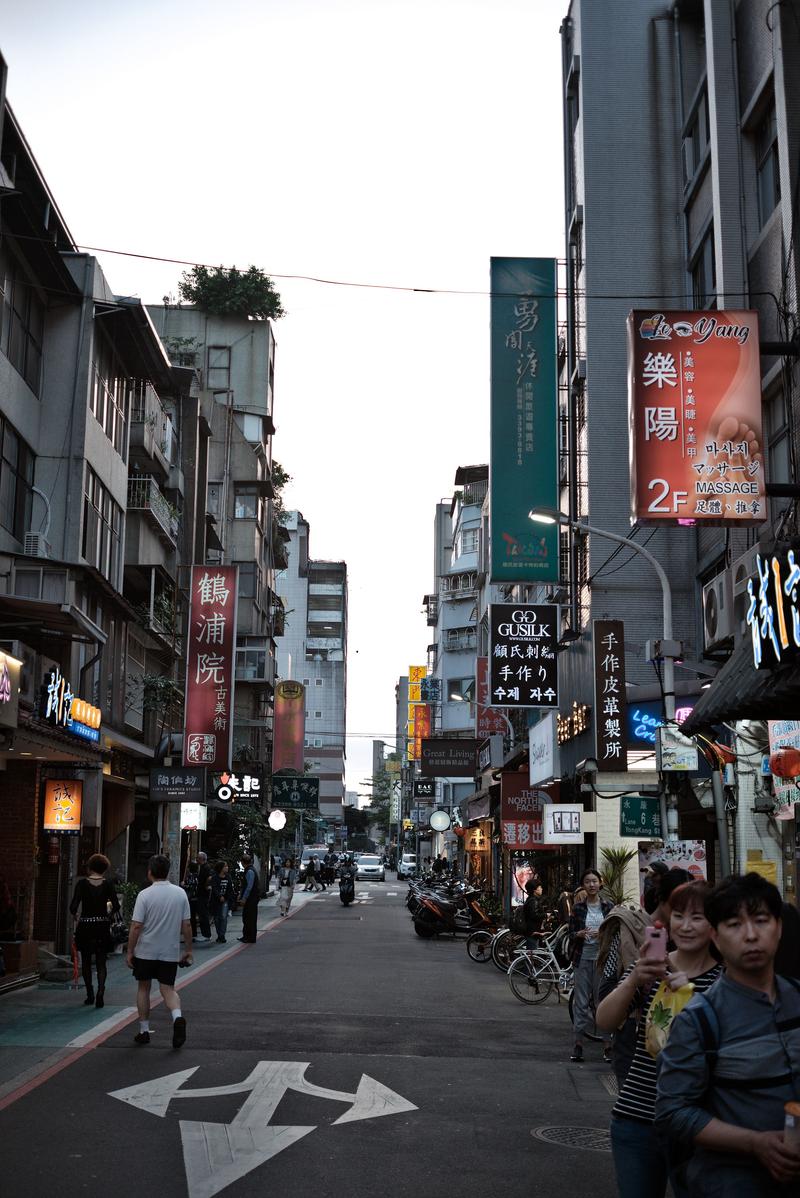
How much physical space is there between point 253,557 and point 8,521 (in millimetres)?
33396

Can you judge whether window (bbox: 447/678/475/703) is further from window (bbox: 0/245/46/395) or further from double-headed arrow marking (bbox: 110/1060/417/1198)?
double-headed arrow marking (bbox: 110/1060/417/1198)

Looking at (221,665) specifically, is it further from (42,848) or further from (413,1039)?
(413,1039)

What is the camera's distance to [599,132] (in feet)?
99.6

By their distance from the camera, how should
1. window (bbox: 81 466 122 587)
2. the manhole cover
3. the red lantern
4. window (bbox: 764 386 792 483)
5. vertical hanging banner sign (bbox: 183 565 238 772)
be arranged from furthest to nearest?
vertical hanging banner sign (bbox: 183 565 238 772) < window (bbox: 81 466 122 587) < window (bbox: 764 386 792 483) < the red lantern < the manhole cover

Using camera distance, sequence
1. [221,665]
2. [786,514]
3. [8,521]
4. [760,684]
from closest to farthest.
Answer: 1. [760,684]
2. [786,514]
3. [8,521]
4. [221,665]

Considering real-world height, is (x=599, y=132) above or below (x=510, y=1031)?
above

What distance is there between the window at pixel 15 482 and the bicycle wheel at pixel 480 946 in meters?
11.4

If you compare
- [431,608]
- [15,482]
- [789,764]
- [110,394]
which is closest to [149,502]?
[110,394]

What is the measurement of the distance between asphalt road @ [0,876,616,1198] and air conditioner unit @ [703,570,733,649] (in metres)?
5.25

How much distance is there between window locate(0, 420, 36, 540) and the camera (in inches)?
852

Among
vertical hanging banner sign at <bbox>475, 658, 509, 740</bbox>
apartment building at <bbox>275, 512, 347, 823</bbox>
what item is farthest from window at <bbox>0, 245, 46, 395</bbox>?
apartment building at <bbox>275, 512, 347, 823</bbox>

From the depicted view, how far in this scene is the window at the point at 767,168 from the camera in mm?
19266

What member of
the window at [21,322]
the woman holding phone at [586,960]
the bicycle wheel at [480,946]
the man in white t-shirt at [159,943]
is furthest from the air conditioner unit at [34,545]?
the woman holding phone at [586,960]

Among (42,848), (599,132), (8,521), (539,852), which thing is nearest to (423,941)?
(539,852)
